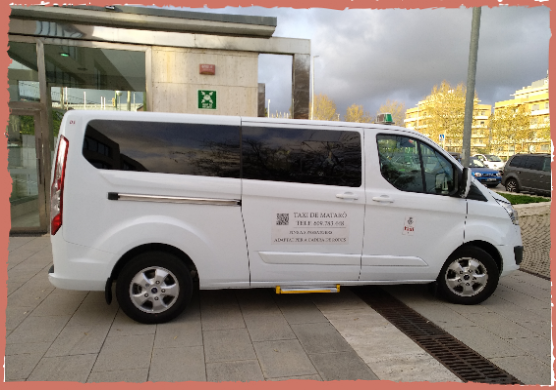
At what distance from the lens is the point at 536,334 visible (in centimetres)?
379

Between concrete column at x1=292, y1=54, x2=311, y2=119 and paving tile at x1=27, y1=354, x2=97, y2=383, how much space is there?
238 inches

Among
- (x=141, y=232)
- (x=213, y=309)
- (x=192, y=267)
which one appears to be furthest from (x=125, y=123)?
(x=213, y=309)

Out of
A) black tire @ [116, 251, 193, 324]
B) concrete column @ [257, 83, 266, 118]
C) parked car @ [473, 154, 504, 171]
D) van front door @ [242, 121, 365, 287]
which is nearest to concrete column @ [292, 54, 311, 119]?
concrete column @ [257, 83, 266, 118]

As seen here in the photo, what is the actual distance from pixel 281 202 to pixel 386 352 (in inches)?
64.9

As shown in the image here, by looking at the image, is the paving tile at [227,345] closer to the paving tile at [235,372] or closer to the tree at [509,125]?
the paving tile at [235,372]

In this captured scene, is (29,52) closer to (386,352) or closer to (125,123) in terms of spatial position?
(125,123)

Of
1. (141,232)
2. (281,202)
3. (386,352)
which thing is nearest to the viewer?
(386,352)

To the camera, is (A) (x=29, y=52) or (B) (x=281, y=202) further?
(A) (x=29, y=52)

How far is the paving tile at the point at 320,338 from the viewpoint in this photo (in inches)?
133

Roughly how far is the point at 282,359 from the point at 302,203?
1.47m

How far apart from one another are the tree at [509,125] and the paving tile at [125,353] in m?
52.4

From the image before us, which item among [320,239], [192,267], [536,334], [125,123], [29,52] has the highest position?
[29,52]

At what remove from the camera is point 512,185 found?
17047 millimetres

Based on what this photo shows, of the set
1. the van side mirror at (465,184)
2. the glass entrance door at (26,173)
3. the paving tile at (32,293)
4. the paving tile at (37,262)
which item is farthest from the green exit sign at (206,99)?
the van side mirror at (465,184)
